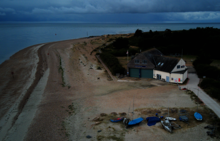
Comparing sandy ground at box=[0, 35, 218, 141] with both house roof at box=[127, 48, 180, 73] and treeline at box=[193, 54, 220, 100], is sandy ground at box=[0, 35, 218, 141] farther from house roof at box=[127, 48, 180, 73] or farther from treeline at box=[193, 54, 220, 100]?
treeline at box=[193, 54, 220, 100]

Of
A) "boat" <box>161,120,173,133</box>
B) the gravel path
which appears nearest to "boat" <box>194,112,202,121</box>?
the gravel path

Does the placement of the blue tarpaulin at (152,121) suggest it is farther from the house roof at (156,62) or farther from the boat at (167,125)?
the house roof at (156,62)

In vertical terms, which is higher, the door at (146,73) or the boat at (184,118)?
the door at (146,73)

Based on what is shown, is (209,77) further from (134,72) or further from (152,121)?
(152,121)

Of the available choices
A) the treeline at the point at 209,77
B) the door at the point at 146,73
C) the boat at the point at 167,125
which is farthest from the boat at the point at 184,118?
the door at the point at 146,73

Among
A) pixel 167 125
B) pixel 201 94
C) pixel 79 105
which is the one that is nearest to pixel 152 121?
pixel 167 125

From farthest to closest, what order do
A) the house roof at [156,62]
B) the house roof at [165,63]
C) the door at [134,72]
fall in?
the door at [134,72]
the house roof at [156,62]
the house roof at [165,63]

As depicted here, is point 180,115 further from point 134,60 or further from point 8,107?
point 8,107
